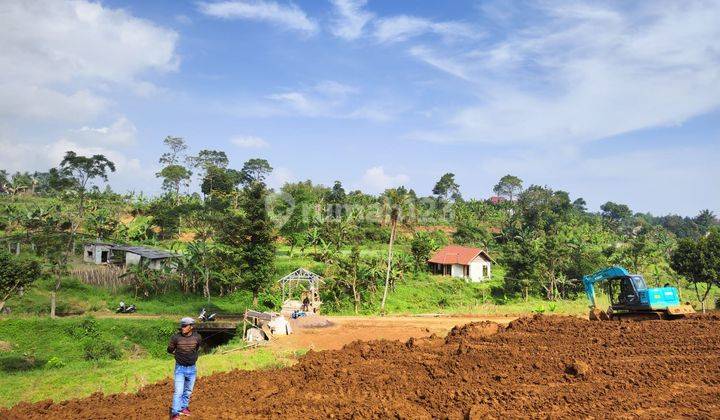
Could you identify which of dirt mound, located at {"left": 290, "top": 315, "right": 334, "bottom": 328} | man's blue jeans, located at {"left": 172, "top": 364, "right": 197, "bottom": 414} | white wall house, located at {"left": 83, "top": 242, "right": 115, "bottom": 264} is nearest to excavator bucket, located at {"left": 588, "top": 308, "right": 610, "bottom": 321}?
dirt mound, located at {"left": 290, "top": 315, "right": 334, "bottom": 328}

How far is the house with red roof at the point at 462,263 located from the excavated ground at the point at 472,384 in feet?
89.6

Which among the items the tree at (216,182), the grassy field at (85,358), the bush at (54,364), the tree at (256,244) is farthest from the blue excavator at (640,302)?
the tree at (216,182)

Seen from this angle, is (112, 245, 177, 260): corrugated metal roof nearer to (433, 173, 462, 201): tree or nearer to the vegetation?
the vegetation

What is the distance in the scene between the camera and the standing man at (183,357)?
810cm

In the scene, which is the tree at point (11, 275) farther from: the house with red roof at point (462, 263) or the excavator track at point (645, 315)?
the house with red roof at point (462, 263)

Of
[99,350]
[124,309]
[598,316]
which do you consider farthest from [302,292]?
[598,316]

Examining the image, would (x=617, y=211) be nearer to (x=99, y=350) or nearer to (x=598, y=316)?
(x=598, y=316)

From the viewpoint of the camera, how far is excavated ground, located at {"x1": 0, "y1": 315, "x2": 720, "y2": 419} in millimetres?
8462

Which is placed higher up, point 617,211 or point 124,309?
point 617,211

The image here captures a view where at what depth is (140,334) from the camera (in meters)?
24.9

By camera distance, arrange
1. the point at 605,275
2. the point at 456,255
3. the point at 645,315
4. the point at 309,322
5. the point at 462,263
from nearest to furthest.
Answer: the point at 645,315, the point at 605,275, the point at 309,322, the point at 462,263, the point at 456,255

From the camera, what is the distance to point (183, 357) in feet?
26.6

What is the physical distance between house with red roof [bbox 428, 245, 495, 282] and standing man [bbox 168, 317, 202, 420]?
35129 millimetres

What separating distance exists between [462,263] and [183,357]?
116 feet
